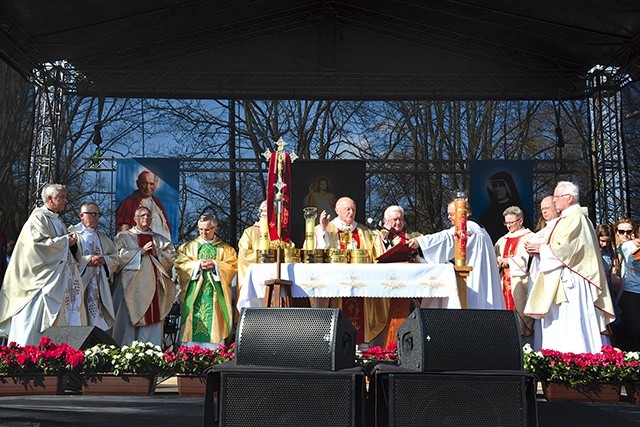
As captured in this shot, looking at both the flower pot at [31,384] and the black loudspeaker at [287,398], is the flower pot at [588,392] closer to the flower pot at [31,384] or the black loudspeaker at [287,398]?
the black loudspeaker at [287,398]

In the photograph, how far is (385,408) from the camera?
482cm

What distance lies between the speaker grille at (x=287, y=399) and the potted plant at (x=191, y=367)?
2.40 meters

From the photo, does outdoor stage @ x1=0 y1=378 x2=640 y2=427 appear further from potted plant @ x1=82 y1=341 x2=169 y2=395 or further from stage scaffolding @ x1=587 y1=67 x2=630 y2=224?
stage scaffolding @ x1=587 y1=67 x2=630 y2=224

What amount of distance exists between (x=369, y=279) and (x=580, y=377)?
256 cm

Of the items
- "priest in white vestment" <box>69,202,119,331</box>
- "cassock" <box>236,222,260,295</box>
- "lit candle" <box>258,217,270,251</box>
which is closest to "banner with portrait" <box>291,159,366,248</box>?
"cassock" <box>236,222,260,295</box>

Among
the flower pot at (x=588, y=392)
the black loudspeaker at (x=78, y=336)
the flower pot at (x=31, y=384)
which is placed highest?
the black loudspeaker at (x=78, y=336)

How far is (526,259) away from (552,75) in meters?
6.85

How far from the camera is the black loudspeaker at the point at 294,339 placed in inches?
190

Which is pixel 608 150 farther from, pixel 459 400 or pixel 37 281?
pixel 459 400

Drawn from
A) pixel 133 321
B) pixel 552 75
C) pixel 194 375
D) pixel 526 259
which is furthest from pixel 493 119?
pixel 194 375

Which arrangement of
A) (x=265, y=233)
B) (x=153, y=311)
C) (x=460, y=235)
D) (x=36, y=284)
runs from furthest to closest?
(x=153, y=311) < (x=265, y=233) < (x=36, y=284) < (x=460, y=235)

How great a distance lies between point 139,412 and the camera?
224 inches

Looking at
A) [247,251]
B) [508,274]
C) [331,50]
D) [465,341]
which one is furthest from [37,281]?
[331,50]

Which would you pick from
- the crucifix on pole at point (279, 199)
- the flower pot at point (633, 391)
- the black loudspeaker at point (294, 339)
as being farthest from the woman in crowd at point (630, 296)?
the black loudspeaker at point (294, 339)
